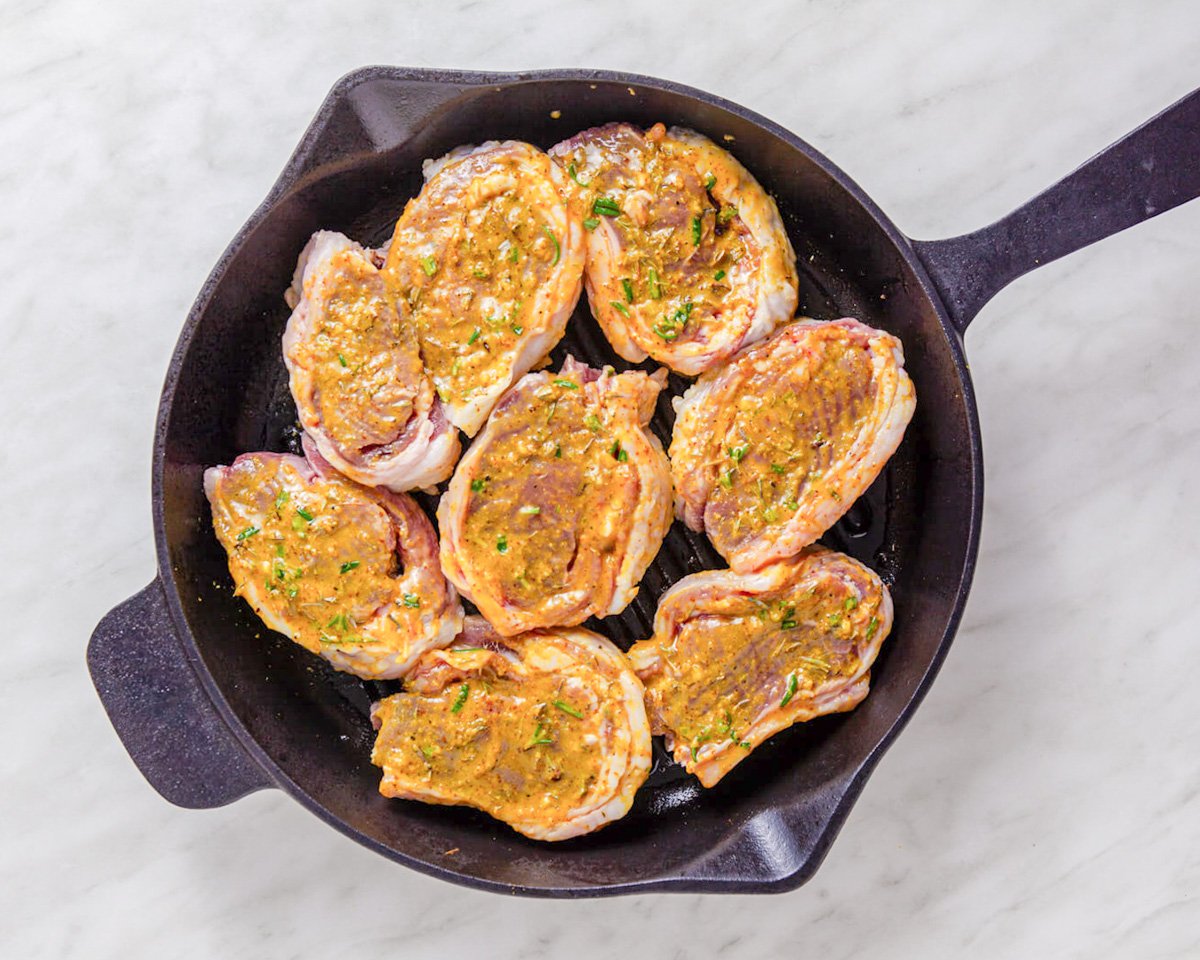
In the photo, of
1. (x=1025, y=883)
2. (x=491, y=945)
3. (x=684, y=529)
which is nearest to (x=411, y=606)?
(x=684, y=529)

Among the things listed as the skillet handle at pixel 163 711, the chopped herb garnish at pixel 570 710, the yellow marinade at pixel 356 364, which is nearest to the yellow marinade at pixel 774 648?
the chopped herb garnish at pixel 570 710

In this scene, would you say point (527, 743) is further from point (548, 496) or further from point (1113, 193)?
point (1113, 193)

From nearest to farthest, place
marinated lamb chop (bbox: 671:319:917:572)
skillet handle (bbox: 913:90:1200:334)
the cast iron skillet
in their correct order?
skillet handle (bbox: 913:90:1200:334), the cast iron skillet, marinated lamb chop (bbox: 671:319:917:572)

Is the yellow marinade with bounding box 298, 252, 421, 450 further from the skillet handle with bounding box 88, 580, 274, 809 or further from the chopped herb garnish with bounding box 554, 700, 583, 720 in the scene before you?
the chopped herb garnish with bounding box 554, 700, 583, 720

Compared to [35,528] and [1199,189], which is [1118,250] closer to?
[1199,189]

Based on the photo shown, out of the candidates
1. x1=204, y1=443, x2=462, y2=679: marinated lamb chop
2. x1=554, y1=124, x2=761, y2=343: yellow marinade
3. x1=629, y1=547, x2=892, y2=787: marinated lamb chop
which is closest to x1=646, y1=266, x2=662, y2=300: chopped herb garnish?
x1=554, y1=124, x2=761, y2=343: yellow marinade
